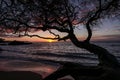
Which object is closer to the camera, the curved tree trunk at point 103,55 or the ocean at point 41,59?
the curved tree trunk at point 103,55

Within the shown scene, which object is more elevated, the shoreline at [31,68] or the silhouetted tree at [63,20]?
the silhouetted tree at [63,20]

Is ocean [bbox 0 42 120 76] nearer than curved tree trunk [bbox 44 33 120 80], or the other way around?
curved tree trunk [bbox 44 33 120 80]

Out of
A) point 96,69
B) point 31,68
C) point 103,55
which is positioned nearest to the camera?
point 96,69

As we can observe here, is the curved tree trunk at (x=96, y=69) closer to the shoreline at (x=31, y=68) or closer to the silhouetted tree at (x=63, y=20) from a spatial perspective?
the silhouetted tree at (x=63, y=20)

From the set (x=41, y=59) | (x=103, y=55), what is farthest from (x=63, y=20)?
(x=41, y=59)

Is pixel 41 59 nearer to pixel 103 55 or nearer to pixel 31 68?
pixel 31 68

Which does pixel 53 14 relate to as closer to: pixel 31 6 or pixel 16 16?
pixel 31 6

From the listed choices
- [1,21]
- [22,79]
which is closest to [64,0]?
[1,21]

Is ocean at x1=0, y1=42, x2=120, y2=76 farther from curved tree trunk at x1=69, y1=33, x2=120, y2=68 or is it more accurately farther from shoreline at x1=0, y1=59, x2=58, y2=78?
curved tree trunk at x1=69, y1=33, x2=120, y2=68

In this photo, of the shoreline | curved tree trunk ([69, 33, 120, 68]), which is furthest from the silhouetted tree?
the shoreline

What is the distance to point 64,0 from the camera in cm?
1059

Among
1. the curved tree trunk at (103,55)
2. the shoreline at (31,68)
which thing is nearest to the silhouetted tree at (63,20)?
the curved tree trunk at (103,55)

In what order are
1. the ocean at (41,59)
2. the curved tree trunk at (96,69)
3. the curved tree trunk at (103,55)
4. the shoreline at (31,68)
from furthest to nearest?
the ocean at (41,59), the shoreline at (31,68), the curved tree trunk at (103,55), the curved tree trunk at (96,69)

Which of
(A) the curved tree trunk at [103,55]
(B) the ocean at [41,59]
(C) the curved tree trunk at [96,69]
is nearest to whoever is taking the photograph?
(C) the curved tree trunk at [96,69]
